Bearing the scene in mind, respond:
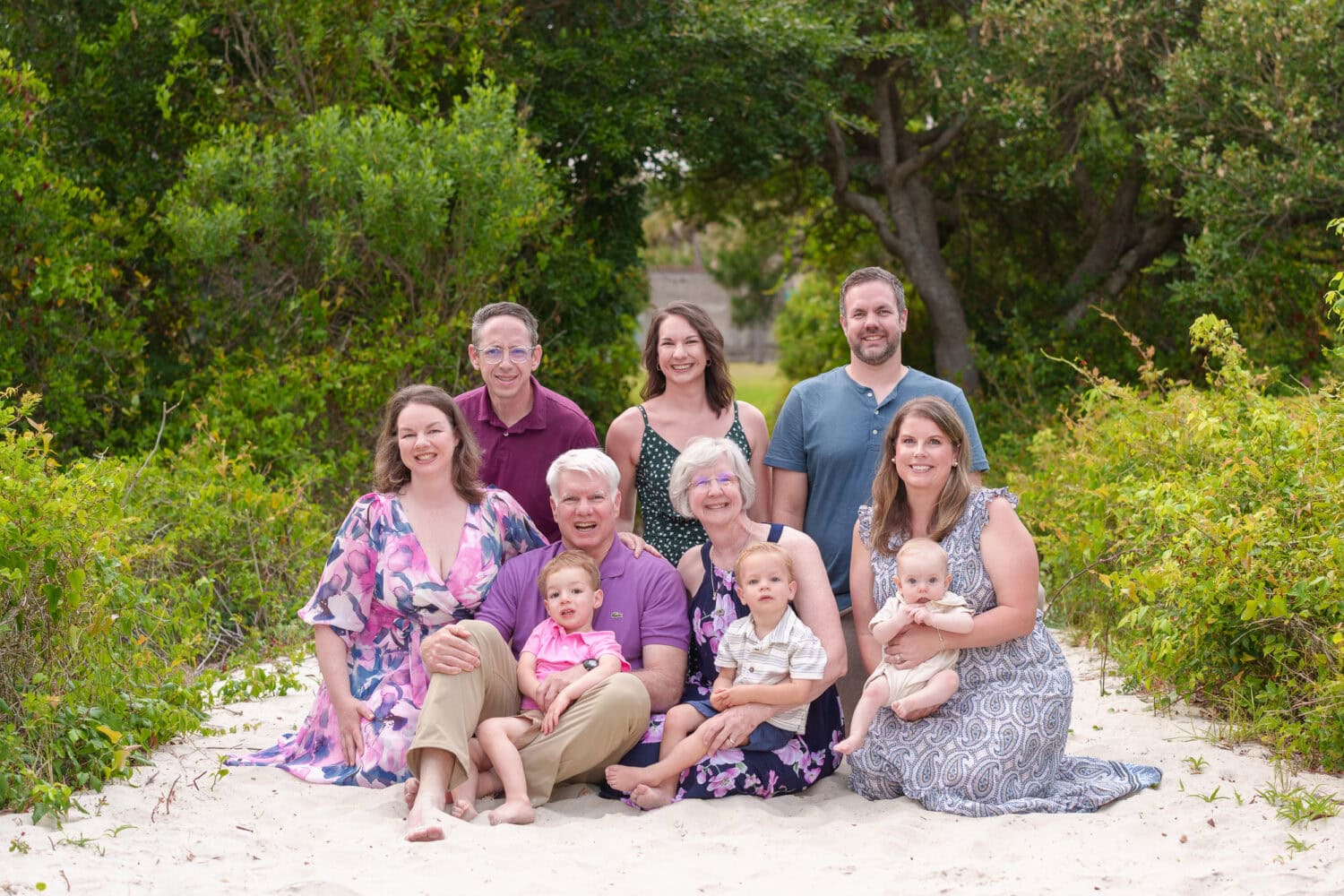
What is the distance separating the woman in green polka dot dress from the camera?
491cm

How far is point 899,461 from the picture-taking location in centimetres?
439

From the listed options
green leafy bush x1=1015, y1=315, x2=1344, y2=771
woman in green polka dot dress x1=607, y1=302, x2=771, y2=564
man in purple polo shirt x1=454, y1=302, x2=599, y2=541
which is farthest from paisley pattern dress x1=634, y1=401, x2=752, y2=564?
green leafy bush x1=1015, y1=315, x2=1344, y2=771

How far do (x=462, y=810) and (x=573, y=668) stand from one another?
557mm

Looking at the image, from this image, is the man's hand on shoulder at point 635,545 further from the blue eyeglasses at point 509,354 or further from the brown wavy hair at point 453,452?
the blue eyeglasses at point 509,354

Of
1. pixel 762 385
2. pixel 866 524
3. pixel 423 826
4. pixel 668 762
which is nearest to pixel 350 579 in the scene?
pixel 423 826

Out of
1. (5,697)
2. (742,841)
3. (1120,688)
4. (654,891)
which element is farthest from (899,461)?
(5,697)

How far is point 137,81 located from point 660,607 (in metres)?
6.74

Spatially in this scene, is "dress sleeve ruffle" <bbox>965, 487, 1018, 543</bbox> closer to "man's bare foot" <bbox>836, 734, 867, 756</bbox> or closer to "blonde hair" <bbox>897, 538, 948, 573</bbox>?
"blonde hair" <bbox>897, 538, 948, 573</bbox>

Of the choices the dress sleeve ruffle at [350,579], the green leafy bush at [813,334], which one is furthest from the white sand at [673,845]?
the green leafy bush at [813,334]

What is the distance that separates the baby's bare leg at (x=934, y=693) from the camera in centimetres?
432

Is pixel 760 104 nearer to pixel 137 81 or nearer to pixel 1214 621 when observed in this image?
pixel 137 81

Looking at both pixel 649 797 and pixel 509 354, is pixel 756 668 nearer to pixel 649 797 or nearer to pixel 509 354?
pixel 649 797

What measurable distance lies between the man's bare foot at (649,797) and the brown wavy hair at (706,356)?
140 centimetres

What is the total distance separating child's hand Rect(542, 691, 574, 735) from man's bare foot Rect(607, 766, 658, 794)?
267 mm
